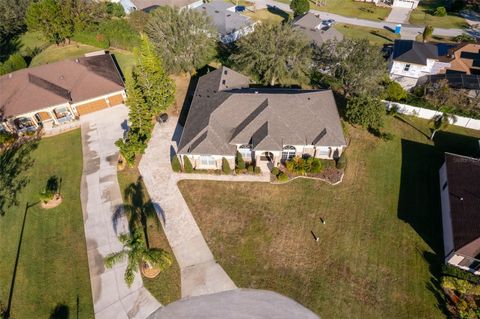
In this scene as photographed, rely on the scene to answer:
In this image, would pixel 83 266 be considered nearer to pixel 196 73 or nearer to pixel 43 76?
pixel 43 76

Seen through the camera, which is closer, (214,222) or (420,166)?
(214,222)

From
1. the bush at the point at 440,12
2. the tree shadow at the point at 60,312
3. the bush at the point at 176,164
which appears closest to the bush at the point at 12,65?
the bush at the point at 176,164

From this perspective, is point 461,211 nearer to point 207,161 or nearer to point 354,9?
point 207,161

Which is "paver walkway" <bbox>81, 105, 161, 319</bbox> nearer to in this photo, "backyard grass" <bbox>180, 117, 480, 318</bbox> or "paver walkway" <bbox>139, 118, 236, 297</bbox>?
"paver walkway" <bbox>139, 118, 236, 297</bbox>

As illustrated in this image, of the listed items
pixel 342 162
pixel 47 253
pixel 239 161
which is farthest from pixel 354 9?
pixel 47 253

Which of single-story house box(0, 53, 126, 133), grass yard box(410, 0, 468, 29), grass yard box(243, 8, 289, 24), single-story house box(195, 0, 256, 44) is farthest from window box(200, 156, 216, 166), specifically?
grass yard box(410, 0, 468, 29)

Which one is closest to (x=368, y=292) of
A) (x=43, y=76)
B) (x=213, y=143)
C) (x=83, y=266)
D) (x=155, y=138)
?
(x=213, y=143)

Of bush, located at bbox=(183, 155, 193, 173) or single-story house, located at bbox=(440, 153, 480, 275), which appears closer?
single-story house, located at bbox=(440, 153, 480, 275)
